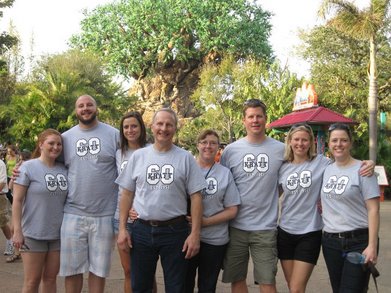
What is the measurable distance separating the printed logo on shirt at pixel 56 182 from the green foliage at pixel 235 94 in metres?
23.5

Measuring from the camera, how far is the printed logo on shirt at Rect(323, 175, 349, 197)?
4.46m

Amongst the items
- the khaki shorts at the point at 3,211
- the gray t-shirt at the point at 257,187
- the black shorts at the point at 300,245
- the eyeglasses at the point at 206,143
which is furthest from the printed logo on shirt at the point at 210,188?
the khaki shorts at the point at 3,211

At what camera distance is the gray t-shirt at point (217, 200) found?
4793 millimetres

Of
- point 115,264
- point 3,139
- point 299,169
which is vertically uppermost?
point 3,139

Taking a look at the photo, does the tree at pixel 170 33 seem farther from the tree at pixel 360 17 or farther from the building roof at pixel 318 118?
the building roof at pixel 318 118

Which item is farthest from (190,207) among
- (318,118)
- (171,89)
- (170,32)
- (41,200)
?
(171,89)

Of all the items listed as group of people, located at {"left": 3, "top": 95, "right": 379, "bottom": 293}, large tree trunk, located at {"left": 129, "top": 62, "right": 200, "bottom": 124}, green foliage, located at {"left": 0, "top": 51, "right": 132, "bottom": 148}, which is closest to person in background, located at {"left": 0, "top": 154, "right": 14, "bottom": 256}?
group of people, located at {"left": 3, "top": 95, "right": 379, "bottom": 293}

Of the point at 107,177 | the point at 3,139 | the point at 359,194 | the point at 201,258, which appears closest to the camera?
the point at 359,194

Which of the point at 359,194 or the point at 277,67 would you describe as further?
the point at 277,67

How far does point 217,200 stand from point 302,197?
2.42 ft

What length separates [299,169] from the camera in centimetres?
486

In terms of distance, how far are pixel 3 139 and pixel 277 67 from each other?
1529cm

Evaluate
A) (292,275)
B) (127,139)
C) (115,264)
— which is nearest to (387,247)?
(115,264)

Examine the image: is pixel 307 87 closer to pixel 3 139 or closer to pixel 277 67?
pixel 277 67
